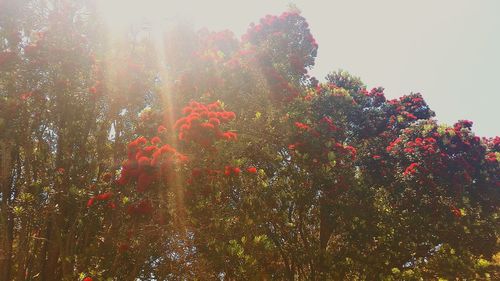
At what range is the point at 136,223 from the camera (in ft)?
34.5

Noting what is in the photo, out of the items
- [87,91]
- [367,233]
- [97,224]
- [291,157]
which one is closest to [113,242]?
[97,224]

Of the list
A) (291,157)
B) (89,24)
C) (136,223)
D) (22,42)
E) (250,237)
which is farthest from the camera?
(291,157)

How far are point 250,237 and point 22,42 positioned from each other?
33.5 ft

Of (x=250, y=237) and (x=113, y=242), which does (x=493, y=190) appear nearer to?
(x=250, y=237)

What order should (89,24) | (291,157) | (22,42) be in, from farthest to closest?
(291,157) < (89,24) < (22,42)

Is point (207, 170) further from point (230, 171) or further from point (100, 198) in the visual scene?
point (100, 198)

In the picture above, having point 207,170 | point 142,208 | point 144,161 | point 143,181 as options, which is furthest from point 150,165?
point 207,170

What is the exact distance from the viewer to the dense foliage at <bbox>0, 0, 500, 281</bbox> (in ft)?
33.9

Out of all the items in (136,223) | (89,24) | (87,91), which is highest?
(89,24)

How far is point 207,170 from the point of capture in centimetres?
990

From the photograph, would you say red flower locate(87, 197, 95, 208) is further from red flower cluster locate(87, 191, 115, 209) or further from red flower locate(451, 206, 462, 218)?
red flower locate(451, 206, 462, 218)

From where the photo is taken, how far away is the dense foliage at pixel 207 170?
33.9ft

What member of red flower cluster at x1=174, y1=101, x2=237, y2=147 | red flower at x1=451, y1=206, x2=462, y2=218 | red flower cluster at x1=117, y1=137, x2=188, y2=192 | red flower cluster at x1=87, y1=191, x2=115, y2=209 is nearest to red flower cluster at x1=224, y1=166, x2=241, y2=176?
red flower cluster at x1=174, y1=101, x2=237, y2=147

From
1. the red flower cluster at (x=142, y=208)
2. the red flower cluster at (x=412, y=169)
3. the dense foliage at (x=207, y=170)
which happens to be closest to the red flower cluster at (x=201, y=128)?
the dense foliage at (x=207, y=170)
